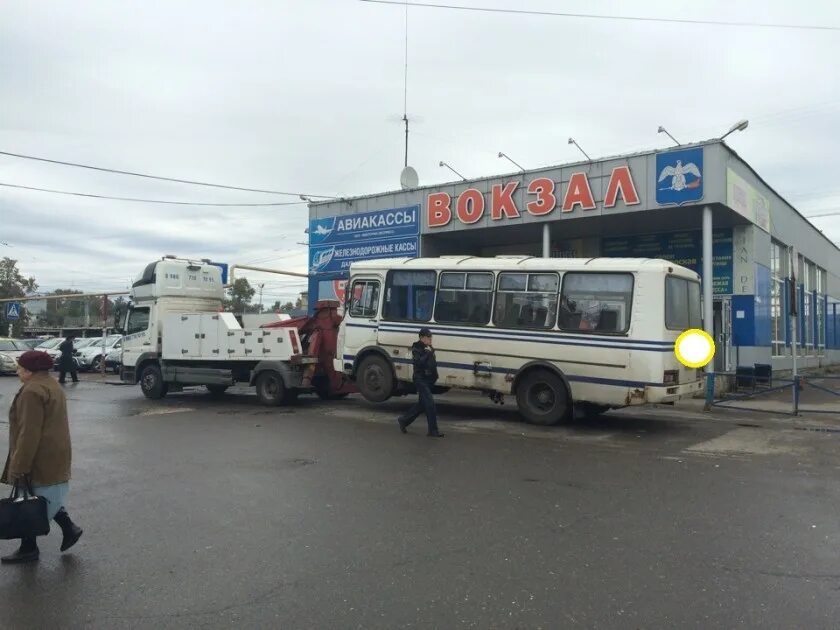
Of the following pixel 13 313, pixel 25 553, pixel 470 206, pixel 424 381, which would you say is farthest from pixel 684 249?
pixel 13 313

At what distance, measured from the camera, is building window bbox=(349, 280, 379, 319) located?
1400 centimetres

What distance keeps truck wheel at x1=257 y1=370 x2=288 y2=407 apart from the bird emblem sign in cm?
1039

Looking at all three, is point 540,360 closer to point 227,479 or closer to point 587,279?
point 587,279

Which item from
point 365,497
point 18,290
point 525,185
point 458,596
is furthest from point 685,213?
point 18,290

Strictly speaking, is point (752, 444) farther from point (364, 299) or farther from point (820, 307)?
point (820, 307)

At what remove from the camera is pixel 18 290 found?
234ft

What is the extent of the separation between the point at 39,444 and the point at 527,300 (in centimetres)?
886

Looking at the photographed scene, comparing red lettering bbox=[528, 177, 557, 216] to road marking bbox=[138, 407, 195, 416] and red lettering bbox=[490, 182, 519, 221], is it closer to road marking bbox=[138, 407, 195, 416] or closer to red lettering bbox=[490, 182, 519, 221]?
red lettering bbox=[490, 182, 519, 221]

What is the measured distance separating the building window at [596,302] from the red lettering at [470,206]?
8.64 meters

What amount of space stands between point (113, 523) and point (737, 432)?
9657mm

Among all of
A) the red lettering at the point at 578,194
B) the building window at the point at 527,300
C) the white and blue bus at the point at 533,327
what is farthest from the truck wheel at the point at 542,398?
Answer: the red lettering at the point at 578,194

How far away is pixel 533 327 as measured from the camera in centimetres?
1212

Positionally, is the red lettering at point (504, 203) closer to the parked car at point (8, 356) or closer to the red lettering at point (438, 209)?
the red lettering at point (438, 209)

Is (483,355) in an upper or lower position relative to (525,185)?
lower
